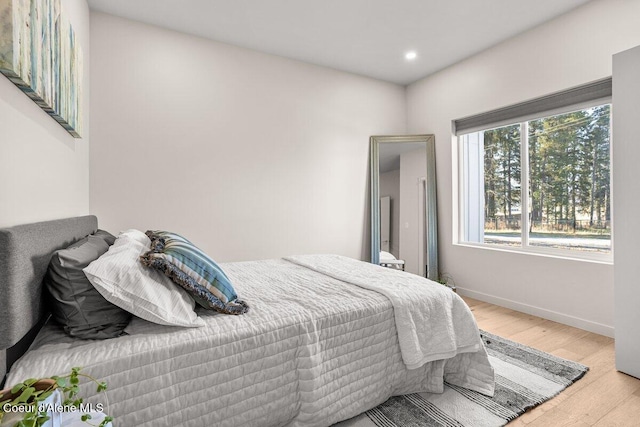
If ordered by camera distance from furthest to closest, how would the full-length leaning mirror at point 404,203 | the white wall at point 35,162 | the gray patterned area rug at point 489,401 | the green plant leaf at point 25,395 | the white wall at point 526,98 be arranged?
1. the full-length leaning mirror at point 404,203
2. the white wall at point 526,98
3. the gray patterned area rug at point 489,401
4. the white wall at point 35,162
5. the green plant leaf at point 25,395

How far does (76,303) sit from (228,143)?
7.76 ft

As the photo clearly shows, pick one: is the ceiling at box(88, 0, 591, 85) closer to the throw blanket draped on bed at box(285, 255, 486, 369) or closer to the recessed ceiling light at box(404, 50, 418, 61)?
the recessed ceiling light at box(404, 50, 418, 61)

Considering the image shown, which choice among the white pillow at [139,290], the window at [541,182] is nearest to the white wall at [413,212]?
the window at [541,182]

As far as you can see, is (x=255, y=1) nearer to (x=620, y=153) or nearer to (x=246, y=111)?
(x=246, y=111)

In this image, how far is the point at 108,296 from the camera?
1.21 m

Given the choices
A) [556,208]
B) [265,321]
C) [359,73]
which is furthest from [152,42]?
[556,208]

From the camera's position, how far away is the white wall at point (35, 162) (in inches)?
46.5

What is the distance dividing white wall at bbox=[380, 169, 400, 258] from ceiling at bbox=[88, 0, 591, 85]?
4.59ft

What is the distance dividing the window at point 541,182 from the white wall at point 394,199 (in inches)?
29.4

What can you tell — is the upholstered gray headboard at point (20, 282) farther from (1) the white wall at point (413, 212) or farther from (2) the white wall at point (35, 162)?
(1) the white wall at point (413, 212)

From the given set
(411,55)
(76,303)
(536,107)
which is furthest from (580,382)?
(411,55)

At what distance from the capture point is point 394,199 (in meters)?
4.12

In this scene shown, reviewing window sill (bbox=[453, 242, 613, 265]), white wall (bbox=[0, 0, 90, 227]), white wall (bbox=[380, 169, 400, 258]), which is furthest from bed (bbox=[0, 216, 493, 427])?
white wall (bbox=[380, 169, 400, 258])

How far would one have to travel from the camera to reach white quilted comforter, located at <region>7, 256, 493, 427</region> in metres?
1.12
